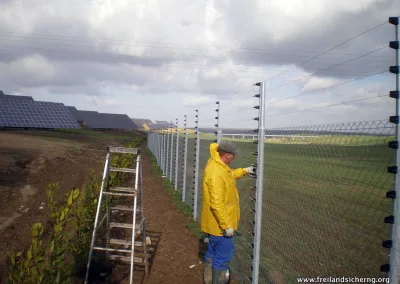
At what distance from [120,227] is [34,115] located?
34869mm

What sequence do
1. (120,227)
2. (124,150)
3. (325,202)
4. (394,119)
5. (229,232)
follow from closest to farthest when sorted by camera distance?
(394,119) < (325,202) < (229,232) < (124,150) < (120,227)

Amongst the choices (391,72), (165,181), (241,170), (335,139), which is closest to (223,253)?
(241,170)

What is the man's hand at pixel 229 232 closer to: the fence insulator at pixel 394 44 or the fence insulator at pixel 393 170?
the fence insulator at pixel 393 170

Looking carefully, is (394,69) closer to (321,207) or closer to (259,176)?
(321,207)

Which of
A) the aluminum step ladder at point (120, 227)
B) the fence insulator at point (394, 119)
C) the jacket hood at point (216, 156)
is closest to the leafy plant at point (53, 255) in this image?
the aluminum step ladder at point (120, 227)

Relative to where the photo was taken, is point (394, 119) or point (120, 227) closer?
point (394, 119)

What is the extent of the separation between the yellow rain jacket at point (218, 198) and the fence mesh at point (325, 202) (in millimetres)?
587

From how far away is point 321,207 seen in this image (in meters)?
3.43

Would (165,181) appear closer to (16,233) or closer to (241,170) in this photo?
(16,233)

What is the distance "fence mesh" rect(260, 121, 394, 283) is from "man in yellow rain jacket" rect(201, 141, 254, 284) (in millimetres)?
538

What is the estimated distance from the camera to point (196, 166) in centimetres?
793

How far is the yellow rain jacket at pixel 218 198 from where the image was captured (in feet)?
13.1

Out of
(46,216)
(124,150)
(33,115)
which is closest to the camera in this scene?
(124,150)

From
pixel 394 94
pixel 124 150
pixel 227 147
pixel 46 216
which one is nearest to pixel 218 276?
pixel 227 147
